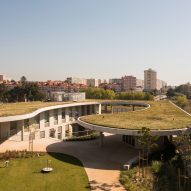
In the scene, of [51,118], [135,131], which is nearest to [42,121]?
[51,118]

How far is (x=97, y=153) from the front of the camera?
118ft

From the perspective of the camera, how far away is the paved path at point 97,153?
26.9 meters

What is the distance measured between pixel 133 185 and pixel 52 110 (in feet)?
104

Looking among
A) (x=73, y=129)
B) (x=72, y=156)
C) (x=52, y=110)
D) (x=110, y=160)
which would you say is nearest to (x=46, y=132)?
(x=52, y=110)

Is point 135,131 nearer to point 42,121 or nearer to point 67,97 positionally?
point 42,121

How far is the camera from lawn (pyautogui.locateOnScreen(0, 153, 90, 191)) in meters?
24.3

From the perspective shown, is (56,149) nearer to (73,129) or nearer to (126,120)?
(126,120)

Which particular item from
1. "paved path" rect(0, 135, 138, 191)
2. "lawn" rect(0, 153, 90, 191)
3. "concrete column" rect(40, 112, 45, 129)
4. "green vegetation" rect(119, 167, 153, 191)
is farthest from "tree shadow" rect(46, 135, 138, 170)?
"concrete column" rect(40, 112, 45, 129)

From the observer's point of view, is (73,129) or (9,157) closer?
(9,157)

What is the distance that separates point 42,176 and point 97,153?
34.7 ft

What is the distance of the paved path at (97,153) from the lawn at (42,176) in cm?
119

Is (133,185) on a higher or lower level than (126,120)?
lower

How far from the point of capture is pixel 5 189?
23.8 m

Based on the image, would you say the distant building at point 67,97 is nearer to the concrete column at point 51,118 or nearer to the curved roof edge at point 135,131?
the concrete column at point 51,118
